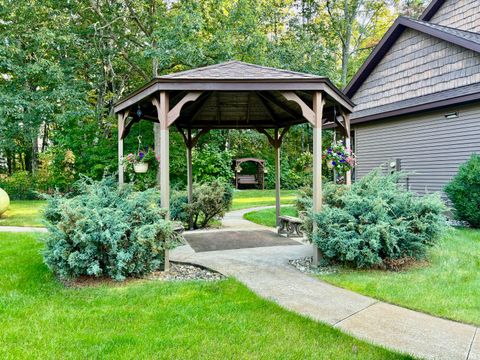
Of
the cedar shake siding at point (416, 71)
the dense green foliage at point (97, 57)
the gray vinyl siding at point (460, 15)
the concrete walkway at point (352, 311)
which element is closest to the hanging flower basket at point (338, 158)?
the concrete walkway at point (352, 311)

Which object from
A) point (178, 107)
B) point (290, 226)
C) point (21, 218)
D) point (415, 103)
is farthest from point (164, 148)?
point (415, 103)

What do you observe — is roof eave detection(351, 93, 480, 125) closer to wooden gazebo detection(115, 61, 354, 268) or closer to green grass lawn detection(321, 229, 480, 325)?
wooden gazebo detection(115, 61, 354, 268)

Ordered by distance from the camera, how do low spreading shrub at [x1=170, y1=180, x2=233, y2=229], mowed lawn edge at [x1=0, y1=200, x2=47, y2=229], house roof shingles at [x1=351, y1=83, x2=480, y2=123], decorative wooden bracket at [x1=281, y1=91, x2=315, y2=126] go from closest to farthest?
decorative wooden bracket at [x1=281, y1=91, x2=315, y2=126] < low spreading shrub at [x1=170, y1=180, x2=233, y2=229] < house roof shingles at [x1=351, y1=83, x2=480, y2=123] < mowed lawn edge at [x1=0, y1=200, x2=47, y2=229]

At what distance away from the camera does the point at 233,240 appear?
20.7 feet

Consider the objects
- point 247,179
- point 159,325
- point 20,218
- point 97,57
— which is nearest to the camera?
point 159,325

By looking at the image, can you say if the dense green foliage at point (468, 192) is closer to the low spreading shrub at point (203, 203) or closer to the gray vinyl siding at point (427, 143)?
the gray vinyl siding at point (427, 143)

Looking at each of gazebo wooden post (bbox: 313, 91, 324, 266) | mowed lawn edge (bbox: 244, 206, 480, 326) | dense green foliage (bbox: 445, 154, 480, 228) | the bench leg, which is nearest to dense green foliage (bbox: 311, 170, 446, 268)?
gazebo wooden post (bbox: 313, 91, 324, 266)

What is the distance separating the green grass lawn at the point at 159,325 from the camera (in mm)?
2406

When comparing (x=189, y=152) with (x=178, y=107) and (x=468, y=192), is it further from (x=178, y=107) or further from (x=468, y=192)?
(x=468, y=192)

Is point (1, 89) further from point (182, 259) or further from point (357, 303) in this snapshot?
point (357, 303)

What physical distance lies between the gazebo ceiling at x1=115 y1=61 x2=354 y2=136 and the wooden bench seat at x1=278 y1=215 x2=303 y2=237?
6.78 ft

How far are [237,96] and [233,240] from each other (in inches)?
107

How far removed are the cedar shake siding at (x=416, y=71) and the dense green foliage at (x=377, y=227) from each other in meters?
4.78

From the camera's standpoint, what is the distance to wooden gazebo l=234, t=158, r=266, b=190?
18797 mm
